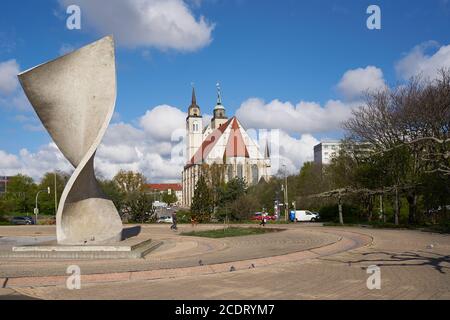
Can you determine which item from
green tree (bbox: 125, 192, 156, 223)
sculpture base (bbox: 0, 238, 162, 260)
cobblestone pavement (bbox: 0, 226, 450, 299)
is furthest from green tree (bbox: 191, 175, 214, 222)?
cobblestone pavement (bbox: 0, 226, 450, 299)

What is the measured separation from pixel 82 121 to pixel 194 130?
342 feet

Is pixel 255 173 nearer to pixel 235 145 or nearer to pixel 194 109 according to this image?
pixel 235 145

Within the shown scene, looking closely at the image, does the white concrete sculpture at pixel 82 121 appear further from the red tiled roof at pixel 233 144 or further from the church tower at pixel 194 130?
the church tower at pixel 194 130

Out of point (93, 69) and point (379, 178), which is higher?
point (93, 69)

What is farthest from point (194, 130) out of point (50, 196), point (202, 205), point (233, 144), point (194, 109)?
point (202, 205)

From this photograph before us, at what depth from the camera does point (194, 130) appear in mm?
118812

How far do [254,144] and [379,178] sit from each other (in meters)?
69.0

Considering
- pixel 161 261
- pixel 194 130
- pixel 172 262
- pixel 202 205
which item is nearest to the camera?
pixel 172 262

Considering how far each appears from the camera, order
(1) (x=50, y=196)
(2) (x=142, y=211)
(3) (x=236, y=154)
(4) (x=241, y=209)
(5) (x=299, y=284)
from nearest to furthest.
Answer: (5) (x=299, y=284), (2) (x=142, y=211), (4) (x=241, y=209), (1) (x=50, y=196), (3) (x=236, y=154)

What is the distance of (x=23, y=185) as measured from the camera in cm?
6856

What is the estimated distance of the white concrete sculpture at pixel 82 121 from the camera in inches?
571

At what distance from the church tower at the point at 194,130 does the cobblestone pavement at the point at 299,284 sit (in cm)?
10677
